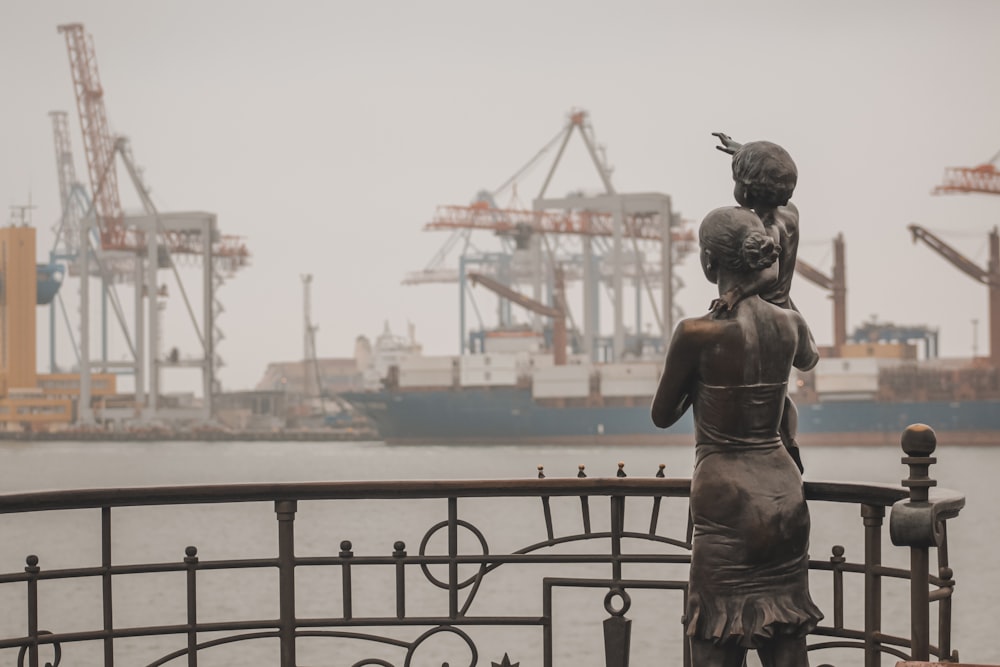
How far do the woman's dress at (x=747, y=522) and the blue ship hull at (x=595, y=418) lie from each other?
63339mm

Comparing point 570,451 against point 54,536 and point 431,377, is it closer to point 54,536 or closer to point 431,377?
point 431,377

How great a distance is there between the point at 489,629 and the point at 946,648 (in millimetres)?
18581

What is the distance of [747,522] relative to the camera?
3379mm

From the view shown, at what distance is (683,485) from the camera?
4012 millimetres

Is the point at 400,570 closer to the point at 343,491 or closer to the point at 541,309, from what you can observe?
the point at 343,491

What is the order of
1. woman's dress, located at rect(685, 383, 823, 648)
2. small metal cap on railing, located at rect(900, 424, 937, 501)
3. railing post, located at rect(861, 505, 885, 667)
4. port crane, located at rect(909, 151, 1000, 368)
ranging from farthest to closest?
port crane, located at rect(909, 151, 1000, 368) < railing post, located at rect(861, 505, 885, 667) < woman's dress, located at rect(685, 383, 823, 648) < small metal cap on railing, located at rect(900, 424, 937, 501)

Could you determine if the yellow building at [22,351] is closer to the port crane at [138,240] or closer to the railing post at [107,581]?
the port crane at [138,240]

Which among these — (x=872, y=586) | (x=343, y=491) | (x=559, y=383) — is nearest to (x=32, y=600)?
(x=343, y=491)

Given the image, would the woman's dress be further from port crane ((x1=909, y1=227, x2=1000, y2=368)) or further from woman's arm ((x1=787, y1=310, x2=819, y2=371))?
port crane ((x1=909, y1=227, x2=1000, y2=368))

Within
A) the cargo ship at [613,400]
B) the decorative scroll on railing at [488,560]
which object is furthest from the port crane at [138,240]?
the decorative scroll on railing at [488,560]

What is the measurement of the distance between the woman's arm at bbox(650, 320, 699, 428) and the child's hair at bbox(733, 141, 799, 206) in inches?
20.0

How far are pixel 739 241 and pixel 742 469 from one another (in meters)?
0.53

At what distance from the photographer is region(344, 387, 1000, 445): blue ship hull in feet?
218

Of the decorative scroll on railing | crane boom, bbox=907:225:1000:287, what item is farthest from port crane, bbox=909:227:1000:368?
the decorative scroll on railing
